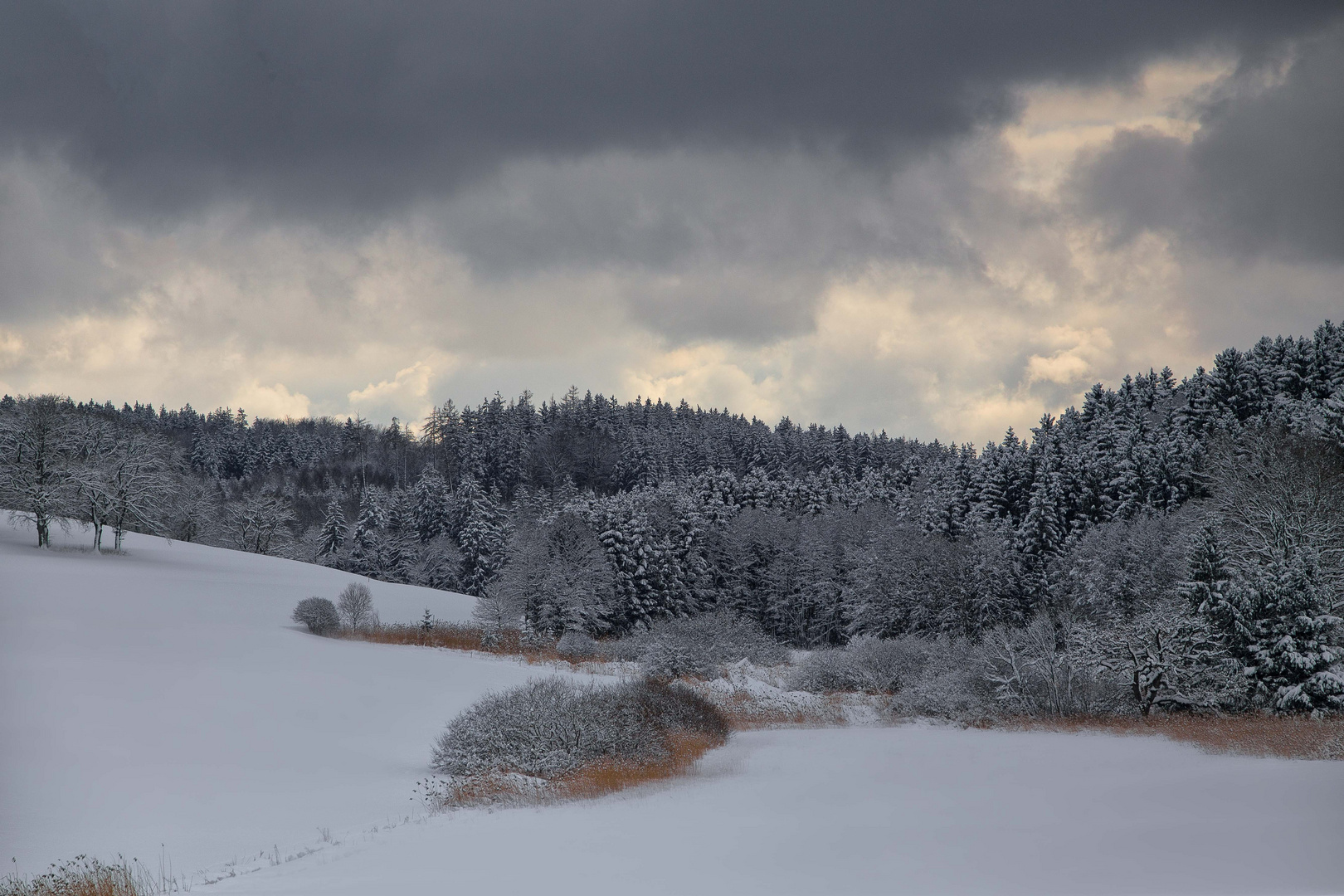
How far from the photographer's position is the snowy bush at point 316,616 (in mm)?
44219

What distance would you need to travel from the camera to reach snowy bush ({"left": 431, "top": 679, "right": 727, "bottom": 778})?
1917 centimetres

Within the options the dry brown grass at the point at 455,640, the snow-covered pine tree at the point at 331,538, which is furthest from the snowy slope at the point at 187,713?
the snow-covered pine tree at the point at 331,538

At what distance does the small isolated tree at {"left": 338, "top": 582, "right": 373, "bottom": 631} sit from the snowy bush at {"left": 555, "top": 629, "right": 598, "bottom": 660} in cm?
1181

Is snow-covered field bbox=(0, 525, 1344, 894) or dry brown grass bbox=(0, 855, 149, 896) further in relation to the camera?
snow-covered field bbox=(0, 525, 1344, 894)

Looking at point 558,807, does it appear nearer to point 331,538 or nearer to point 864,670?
point 864,670

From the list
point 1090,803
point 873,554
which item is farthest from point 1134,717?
point 873,554

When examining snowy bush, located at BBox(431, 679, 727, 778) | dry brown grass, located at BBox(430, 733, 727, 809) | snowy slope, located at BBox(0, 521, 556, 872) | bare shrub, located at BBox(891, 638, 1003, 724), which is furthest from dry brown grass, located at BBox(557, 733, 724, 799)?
bare shrub, located at BBox(891, 638, 1003, 724)

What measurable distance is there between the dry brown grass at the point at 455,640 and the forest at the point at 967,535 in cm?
314

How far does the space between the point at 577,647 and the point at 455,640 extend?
7.59 metres

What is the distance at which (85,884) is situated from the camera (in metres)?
10.8

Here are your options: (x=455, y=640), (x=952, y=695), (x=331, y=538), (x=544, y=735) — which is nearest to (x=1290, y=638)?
(x=952, y=695)

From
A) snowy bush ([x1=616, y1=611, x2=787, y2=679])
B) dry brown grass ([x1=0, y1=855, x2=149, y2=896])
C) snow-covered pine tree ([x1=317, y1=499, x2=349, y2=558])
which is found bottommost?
snowy bush ([x1=616, y1=611, x2=787, y2=679])

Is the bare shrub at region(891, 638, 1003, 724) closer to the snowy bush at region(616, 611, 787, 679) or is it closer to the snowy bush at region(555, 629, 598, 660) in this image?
the snowy bush at region(616, 611, 787, 679)

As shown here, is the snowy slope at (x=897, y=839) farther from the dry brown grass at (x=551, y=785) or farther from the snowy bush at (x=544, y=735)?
the snowy bush at (x=544, y=735)
